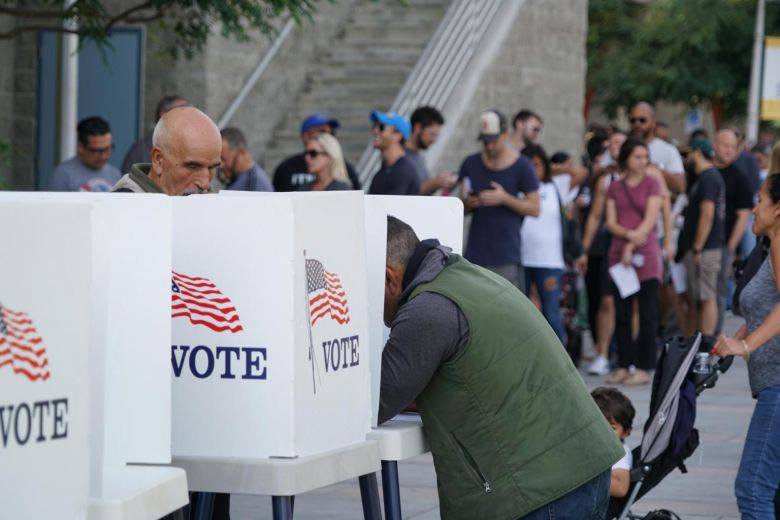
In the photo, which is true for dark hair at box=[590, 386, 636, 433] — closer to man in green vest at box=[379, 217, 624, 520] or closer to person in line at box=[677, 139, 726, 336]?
man in green vest at box=[379, 217, 624, 520]

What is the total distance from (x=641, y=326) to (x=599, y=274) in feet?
3.41

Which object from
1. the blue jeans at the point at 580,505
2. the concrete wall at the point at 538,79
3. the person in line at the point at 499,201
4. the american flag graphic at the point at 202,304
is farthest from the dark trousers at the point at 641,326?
the american flag graphic at the point at 202,304

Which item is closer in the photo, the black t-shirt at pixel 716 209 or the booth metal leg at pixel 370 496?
the booth metal leg at pixel 370 496

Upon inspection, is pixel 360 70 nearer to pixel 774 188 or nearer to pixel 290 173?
pixel 290 173

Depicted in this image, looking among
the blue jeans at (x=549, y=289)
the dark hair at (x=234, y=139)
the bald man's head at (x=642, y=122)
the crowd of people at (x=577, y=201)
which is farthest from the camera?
the bald man's head at (x=642, y=122)

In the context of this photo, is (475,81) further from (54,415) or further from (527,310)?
(54,415)

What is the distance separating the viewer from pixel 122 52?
1642 centimetres

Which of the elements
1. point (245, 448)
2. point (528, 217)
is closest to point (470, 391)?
point (245, 448)

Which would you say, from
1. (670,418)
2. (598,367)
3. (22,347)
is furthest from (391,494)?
(598,367)

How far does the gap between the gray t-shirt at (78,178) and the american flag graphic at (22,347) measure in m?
7.59

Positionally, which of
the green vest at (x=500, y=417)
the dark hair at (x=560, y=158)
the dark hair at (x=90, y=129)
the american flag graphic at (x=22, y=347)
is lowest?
the green vest at (x=500, y=417)

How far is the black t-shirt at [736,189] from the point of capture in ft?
47.6

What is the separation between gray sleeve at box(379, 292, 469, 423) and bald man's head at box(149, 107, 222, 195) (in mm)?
840

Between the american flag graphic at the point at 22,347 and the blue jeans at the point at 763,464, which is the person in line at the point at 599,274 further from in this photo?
the american flag graphic at the point at 22,347
